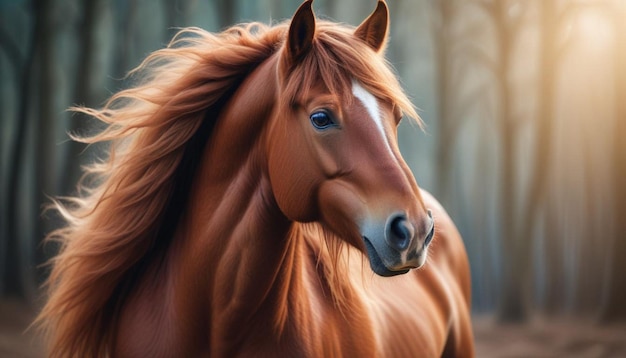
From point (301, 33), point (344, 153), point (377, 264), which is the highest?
point (301, 33)

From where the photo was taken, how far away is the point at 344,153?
1.87 m

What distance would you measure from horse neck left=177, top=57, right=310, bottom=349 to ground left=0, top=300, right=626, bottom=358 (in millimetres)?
5961

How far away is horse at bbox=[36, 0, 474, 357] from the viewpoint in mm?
1871

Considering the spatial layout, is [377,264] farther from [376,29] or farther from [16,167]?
[16,167]

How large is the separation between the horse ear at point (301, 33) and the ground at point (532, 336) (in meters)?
6.39

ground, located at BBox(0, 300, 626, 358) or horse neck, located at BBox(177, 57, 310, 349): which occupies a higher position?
horse neck, located at BBox(177, 57, 310, 349)

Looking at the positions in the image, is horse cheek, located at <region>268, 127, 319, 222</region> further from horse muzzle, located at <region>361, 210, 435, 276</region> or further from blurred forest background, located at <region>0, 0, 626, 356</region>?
blurred forest background, located at <region>0, 0, 626, 356</region>

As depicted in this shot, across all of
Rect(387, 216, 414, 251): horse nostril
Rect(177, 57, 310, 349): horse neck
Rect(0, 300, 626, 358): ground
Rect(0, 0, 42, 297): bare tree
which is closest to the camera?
Rect(387, 216, 414, 251): horse nostril

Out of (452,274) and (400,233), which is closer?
(400,233)

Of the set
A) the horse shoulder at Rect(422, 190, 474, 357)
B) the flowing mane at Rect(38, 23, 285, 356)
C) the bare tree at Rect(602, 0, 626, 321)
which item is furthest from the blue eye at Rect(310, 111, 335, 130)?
the bare tree at Rect(602, 0, 626, 321)

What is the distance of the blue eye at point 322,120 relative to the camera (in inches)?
74.6

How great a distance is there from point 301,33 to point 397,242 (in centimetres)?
73

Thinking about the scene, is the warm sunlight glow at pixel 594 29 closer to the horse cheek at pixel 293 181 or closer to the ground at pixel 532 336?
the ground at pixel 532 336

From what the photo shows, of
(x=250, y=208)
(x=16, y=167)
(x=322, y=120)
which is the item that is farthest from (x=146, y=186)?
(x=16, y=167)
